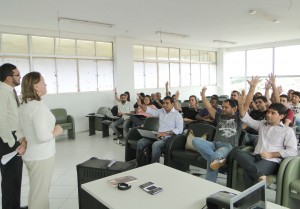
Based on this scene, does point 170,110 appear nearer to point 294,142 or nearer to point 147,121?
point 147,121

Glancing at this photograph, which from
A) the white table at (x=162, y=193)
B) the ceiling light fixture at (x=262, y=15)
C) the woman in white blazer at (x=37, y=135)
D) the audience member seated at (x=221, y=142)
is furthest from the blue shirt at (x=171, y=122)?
the ceiling light fixture at (x=262, y=15)

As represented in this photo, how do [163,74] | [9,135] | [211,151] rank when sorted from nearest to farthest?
1. [9,135]
2. [211,151]
3. [163,74]

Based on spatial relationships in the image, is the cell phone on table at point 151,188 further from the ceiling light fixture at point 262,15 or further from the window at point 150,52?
the window at point 150,52

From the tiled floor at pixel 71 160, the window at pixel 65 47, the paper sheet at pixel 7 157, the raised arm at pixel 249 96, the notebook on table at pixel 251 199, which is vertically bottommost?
the tiled floor at pixel 71 160

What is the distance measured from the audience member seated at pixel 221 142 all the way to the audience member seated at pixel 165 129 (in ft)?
2.18

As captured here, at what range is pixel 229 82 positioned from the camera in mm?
13008

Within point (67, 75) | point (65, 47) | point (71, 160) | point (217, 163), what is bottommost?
point (71, 160)

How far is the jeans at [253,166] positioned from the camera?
2.59 metres

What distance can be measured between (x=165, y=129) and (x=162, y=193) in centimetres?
246

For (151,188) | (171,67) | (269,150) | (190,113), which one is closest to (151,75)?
(171,67)

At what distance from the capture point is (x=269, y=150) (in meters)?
2.78

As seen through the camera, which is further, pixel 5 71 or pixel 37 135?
pixel 5 71

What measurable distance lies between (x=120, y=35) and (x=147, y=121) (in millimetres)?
4762

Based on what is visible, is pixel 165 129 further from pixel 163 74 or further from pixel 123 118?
pixel 163 74
